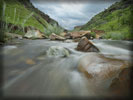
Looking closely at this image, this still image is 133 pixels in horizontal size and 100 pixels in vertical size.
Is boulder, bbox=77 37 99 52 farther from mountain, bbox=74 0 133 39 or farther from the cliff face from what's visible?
the cliff face

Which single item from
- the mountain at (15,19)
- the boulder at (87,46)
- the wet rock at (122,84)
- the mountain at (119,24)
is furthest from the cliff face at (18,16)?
the mountain at (119,24)

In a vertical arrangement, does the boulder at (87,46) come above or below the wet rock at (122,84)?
above

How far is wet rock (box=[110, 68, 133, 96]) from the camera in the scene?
1.29m

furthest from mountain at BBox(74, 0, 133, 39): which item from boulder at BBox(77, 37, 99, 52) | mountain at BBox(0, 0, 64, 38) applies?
mountain at BBox(0, 0, 64, 38)

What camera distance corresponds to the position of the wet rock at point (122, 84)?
129 centimetres

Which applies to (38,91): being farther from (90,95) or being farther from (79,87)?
(90,95)

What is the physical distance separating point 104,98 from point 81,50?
313 cm

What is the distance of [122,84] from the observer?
145cm

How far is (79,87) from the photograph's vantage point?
153 cm

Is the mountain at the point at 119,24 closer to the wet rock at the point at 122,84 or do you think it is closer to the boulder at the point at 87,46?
the boulder at the point at 87,46

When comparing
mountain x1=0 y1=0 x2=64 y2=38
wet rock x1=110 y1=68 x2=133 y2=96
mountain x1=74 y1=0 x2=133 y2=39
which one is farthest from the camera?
mountain x1=74 y1=0 x2=133 y2=39

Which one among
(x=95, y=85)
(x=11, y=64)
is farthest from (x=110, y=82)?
(x=11, y=64)

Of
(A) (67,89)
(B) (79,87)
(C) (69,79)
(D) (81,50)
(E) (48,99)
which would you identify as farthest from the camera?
(D) (81,50)

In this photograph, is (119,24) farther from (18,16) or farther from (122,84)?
(122,84)
